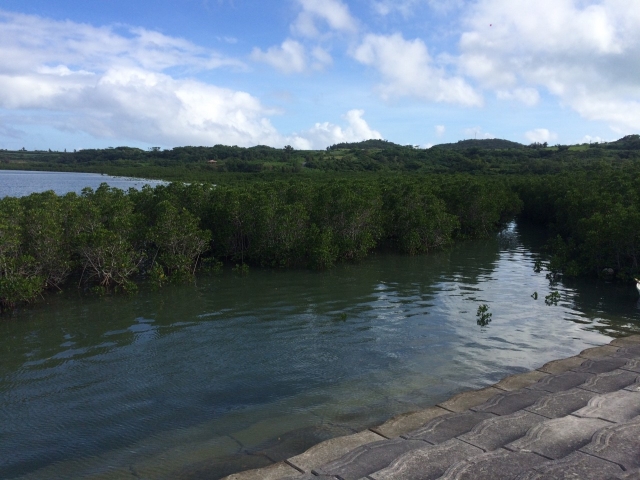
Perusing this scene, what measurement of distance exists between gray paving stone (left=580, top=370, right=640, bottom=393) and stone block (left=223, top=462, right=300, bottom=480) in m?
5.62

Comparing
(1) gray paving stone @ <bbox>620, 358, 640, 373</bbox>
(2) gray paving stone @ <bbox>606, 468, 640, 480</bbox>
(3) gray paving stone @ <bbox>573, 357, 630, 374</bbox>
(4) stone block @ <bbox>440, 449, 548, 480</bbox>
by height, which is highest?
(2) gray paving stone @ <bbox>606, 468, 640, 480</bbox>

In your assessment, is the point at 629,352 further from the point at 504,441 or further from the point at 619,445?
the point at 504,441

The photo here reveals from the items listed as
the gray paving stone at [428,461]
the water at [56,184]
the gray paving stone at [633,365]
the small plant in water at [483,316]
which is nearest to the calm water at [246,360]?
the small plant in water at [483,316]

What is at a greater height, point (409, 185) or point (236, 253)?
point (409, 185)

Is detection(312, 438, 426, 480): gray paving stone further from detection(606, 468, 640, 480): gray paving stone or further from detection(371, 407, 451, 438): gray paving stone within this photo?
detection(606, 468, 640, 480): gray paving stone

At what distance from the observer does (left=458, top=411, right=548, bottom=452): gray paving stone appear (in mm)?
6543

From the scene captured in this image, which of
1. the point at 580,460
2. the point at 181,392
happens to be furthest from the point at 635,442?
the point at 181,392

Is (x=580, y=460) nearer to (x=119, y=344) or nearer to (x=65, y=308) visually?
(x=119, y=344)

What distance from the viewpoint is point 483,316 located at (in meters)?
14.2

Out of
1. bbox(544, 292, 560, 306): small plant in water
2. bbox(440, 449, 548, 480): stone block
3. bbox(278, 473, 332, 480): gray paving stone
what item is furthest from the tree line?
bbox(440, 449, 548, 480): stone block

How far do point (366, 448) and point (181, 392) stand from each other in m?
4.64

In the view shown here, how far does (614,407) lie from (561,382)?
1882mm

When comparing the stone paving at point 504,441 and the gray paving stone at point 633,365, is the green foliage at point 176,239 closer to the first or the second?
the stone paving at point 504,441

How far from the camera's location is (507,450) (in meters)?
6.11
